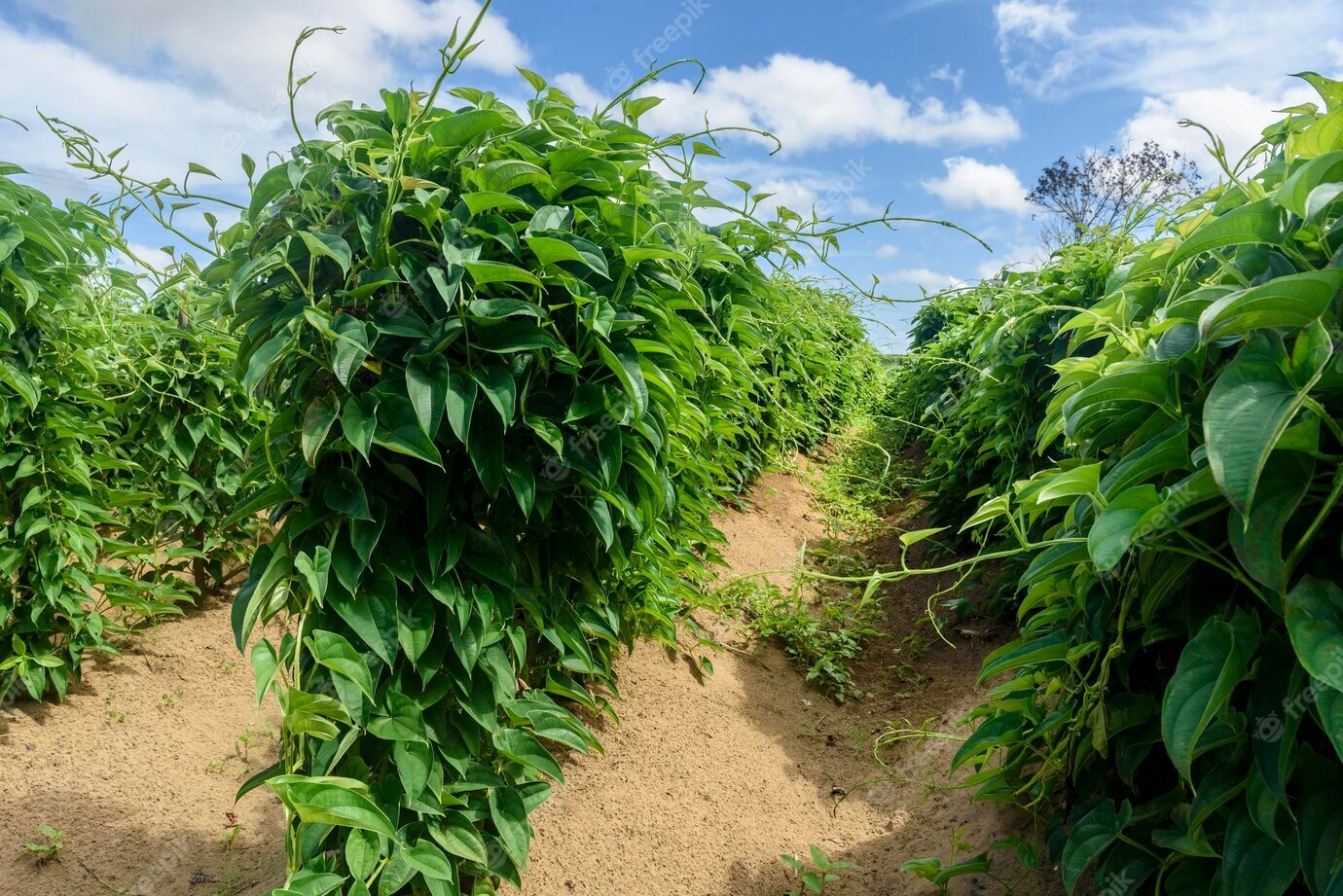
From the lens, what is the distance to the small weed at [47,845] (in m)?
2.59

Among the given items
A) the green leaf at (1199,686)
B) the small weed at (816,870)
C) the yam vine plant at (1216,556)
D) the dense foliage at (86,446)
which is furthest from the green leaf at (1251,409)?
the dense foliage at (86,446)

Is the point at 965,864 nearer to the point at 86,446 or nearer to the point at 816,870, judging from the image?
the point at 816,870

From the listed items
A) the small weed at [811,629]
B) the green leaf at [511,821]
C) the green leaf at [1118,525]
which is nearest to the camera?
the green leaf at [1118,525]

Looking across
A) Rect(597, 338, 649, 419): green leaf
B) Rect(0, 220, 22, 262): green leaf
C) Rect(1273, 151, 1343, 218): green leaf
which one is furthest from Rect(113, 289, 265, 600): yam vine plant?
Rect(1273, 151, 1343, 218): green leaf

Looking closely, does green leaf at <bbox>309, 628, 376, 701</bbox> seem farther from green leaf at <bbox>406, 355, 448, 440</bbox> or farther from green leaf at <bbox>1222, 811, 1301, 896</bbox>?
green leaf at <bbox>1222, 811, 1301, 896</bbox>

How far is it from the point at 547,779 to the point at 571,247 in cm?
171

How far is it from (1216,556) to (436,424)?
1348 millimetres

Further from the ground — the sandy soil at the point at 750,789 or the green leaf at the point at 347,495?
the green leaf at the point at 347,495

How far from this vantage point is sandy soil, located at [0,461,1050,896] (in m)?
2.37

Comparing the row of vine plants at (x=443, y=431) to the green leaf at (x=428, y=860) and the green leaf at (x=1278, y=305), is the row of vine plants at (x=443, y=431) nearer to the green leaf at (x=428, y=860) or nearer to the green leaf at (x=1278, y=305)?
the green leaf at (x=428, y=860)

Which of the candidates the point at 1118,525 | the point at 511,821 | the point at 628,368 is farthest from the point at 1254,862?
the point at 511,821

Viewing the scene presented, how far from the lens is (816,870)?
2.42m

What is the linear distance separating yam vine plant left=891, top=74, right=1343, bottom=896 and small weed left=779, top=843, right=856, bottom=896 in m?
0.86

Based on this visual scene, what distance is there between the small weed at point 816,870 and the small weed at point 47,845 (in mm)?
2285
